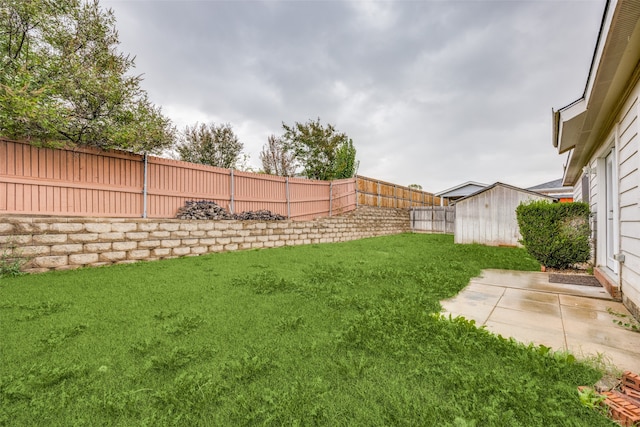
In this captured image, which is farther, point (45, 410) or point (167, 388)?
point (167, 388)

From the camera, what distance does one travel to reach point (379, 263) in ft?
17.1

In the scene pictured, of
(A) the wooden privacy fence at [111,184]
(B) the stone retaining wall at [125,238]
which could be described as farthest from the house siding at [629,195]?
(A) the wooden privacy fence at [111,184]

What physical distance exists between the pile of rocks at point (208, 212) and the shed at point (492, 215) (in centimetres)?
763

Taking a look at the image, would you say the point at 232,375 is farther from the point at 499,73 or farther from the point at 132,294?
the point at 499,73

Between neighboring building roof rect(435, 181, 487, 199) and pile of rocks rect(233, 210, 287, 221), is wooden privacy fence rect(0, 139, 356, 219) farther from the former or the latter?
neighboring building roof rect(435, 181, 487, 199)

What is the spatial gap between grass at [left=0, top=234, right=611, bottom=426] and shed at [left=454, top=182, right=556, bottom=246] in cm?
756

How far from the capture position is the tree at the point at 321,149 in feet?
51.0

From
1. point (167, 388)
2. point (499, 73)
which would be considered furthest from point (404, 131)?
point (167, 388)

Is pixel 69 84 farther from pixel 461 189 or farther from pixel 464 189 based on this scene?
pixel 464 189

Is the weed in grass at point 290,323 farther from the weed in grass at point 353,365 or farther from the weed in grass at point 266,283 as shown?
the weed in grass at point 266,283

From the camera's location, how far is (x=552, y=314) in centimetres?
269

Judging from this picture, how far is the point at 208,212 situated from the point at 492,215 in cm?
961

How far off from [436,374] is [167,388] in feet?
5.42

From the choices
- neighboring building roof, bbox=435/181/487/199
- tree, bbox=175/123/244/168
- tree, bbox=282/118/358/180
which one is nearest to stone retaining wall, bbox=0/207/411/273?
tree, bbox=282/118/358/180
